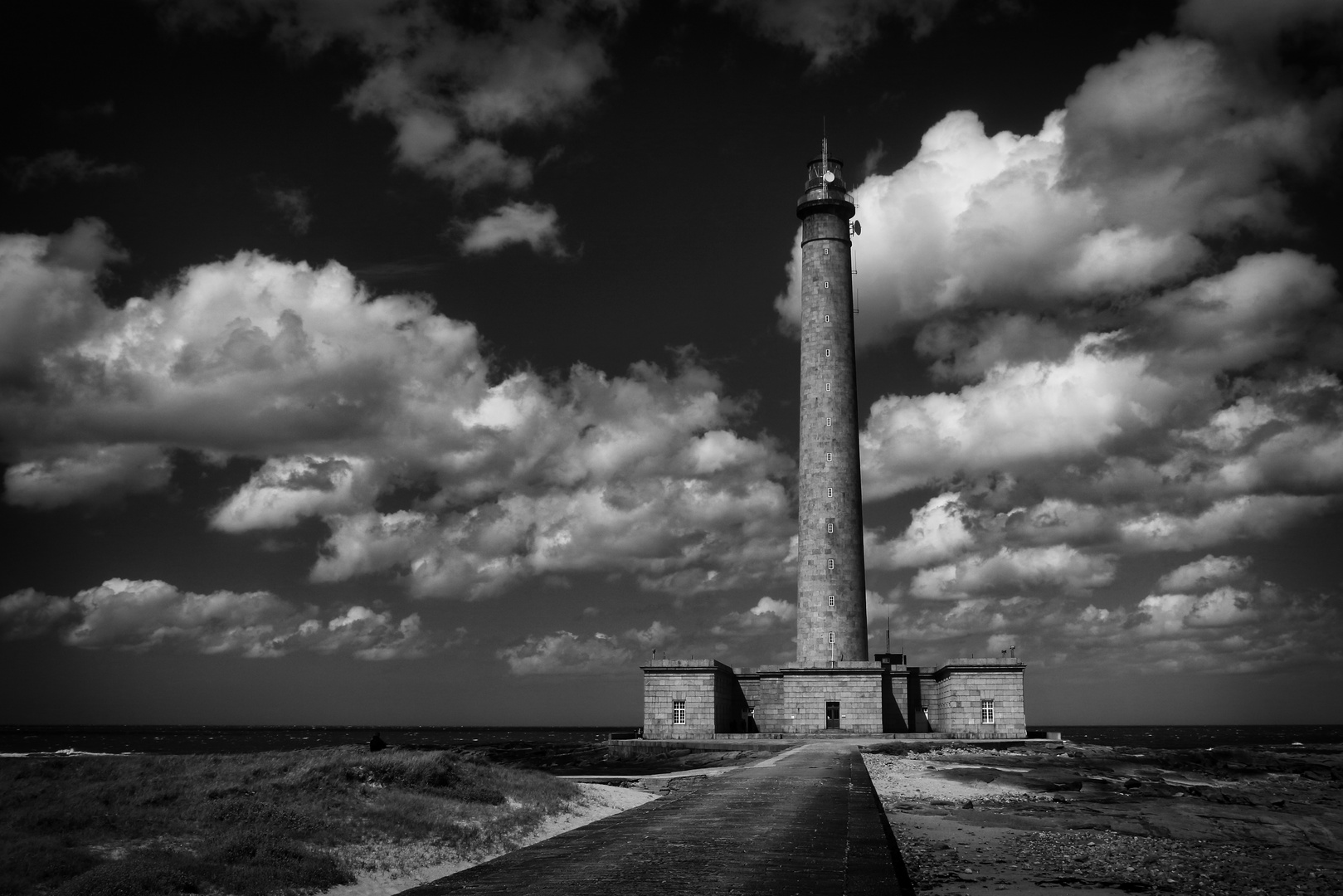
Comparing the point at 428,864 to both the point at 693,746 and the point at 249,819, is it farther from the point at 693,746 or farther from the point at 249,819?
the point at 693,746

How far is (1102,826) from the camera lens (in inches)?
840

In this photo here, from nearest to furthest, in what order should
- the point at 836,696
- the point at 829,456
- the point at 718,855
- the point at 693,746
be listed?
the point at 718,855 < the point at 693,746 < the point at 836,696 < the point at 829,456

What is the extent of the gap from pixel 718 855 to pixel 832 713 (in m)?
36.9

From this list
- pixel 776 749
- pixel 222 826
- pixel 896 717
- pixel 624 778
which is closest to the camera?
pixel 222 826

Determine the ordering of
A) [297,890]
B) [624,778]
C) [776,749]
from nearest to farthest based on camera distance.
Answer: [297,890], [624,778], [776,749]

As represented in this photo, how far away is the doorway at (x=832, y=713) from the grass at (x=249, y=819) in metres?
25.0

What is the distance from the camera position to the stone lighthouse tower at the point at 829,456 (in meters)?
48.8

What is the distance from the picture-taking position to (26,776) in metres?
20.8

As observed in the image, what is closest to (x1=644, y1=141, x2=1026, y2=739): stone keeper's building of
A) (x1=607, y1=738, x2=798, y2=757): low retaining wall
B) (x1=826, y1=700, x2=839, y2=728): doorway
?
(x1=826, y1=700, x2=839, y2=728): doorway

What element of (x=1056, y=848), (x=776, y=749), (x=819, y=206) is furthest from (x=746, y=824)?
(x=819, y=206)

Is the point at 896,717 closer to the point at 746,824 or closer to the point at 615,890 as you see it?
the point at 746,824

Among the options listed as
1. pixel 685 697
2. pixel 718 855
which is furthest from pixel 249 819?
pixel 685 697

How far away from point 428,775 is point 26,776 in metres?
8.08

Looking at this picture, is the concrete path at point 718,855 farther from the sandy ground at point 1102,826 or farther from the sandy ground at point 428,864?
the sandy ground at point 428,864
